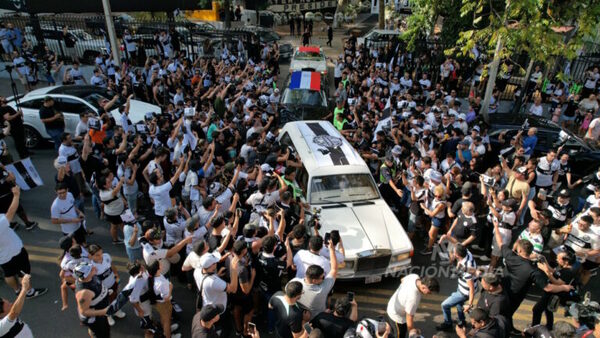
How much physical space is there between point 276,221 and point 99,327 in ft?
8.37

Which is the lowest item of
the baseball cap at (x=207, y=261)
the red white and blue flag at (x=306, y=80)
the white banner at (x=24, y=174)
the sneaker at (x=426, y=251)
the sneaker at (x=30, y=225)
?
the sneaker at (x=426, y=251)

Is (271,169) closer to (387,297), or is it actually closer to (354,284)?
(354,284)

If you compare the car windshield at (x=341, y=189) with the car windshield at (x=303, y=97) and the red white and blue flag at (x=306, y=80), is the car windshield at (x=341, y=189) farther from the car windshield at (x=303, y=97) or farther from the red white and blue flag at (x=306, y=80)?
the red white and blue flag at (x=306, y=80)

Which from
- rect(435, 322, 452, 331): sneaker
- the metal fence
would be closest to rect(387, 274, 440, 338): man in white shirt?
rect(435, 322, 452, 331): sneaker

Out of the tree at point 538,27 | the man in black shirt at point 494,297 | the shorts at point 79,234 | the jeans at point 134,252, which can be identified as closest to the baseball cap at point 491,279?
the man in black shirt at point 494,297

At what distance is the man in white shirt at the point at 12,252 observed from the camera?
5211 mm

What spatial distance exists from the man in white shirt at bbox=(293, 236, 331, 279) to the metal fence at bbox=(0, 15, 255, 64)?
1443 centimetres

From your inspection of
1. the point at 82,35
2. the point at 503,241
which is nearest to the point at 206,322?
the point at 503,241

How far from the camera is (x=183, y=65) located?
1449 cm

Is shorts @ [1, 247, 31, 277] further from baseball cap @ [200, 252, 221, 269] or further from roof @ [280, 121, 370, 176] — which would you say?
roof @ [280, 121, 370, 176]

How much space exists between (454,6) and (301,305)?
42.8ft

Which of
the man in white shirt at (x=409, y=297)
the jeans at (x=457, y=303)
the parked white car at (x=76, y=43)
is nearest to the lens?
the man in white shirt at (x=409, y=297)

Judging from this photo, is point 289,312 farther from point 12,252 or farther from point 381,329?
point 12,252

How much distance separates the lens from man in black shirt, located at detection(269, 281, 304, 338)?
13.2 feet
